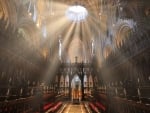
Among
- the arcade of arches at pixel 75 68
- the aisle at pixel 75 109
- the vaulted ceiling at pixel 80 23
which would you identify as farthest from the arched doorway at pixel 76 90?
the vaulted ceiling at pixel 80 23

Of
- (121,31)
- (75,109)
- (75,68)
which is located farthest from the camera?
(75,68)

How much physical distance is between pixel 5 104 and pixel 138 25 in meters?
7.50

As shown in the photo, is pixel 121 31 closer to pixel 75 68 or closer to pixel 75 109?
pixel 75 109

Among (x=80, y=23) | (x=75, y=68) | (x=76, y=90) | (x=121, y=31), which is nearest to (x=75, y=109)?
(x=121, y=31)

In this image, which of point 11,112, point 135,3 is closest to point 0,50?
point 11,112

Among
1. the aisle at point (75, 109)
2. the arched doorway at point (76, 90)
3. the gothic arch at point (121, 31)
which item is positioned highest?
the gothic arch at point (121, 31)

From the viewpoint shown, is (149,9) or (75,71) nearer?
(149,9)

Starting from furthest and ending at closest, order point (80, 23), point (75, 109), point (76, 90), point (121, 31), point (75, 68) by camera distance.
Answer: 1. point (80, 23)
2. point (75, 68)
3. point (76, 90)
4. point (121, 31)
5. point (75, 109)

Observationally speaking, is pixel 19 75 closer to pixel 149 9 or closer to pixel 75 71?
pixel 149 9

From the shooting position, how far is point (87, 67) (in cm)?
2444

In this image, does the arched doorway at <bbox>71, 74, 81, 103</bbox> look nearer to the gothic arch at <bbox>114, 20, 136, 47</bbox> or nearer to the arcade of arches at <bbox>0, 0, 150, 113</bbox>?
the arcade of arches at <bbox>0, 0, 150, 113</bbox>

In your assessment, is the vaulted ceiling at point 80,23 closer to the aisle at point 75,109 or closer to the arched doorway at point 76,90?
the arched doorway at point 76,90

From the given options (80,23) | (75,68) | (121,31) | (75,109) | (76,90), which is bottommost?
(75,109)

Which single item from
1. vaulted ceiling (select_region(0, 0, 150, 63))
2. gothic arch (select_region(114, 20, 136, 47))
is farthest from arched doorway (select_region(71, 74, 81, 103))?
gothic arch (select_region(114, 20, 136, 47))
